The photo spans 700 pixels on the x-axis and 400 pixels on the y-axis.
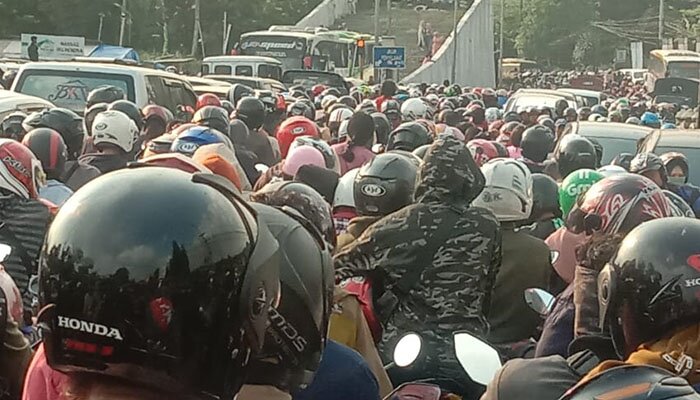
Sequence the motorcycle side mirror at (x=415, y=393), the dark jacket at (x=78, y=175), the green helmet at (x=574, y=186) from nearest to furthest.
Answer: the motorcycle side mirror at (x=415, y=393), the green helmet at (x=574, y=186), the dark jacket at (x=78, y=175)

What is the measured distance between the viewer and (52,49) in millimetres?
45438

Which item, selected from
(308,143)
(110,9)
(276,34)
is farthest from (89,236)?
(110,9)

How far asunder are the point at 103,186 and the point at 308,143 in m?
7.10

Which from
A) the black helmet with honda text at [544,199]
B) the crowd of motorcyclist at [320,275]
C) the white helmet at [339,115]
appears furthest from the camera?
the white helmet at [339,115]

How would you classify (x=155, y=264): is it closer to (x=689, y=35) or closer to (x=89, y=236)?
(x=89, y=236)

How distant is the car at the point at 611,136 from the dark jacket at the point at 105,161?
5.58 meters

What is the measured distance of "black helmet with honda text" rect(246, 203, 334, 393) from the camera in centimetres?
316

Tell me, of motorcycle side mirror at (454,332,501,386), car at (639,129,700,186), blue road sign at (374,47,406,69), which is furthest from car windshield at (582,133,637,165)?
blue road sign at (374,47,406,69)

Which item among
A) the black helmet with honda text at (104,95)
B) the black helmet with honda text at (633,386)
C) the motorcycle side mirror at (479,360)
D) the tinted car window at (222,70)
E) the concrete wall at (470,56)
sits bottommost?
the concrete wall at (470,56)

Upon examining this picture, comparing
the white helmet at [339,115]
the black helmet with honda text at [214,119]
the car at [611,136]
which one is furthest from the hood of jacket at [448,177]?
the white helmet at [339,115]

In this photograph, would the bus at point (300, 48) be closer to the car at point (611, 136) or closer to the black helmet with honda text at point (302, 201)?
the car at point (611, 136)

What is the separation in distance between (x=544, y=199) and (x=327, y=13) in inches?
2767

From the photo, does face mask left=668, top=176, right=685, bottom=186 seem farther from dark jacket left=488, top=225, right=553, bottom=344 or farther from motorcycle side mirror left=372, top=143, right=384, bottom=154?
dark jacket left=488, top=225, right=553, bottom=344

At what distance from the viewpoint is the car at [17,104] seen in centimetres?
1284
